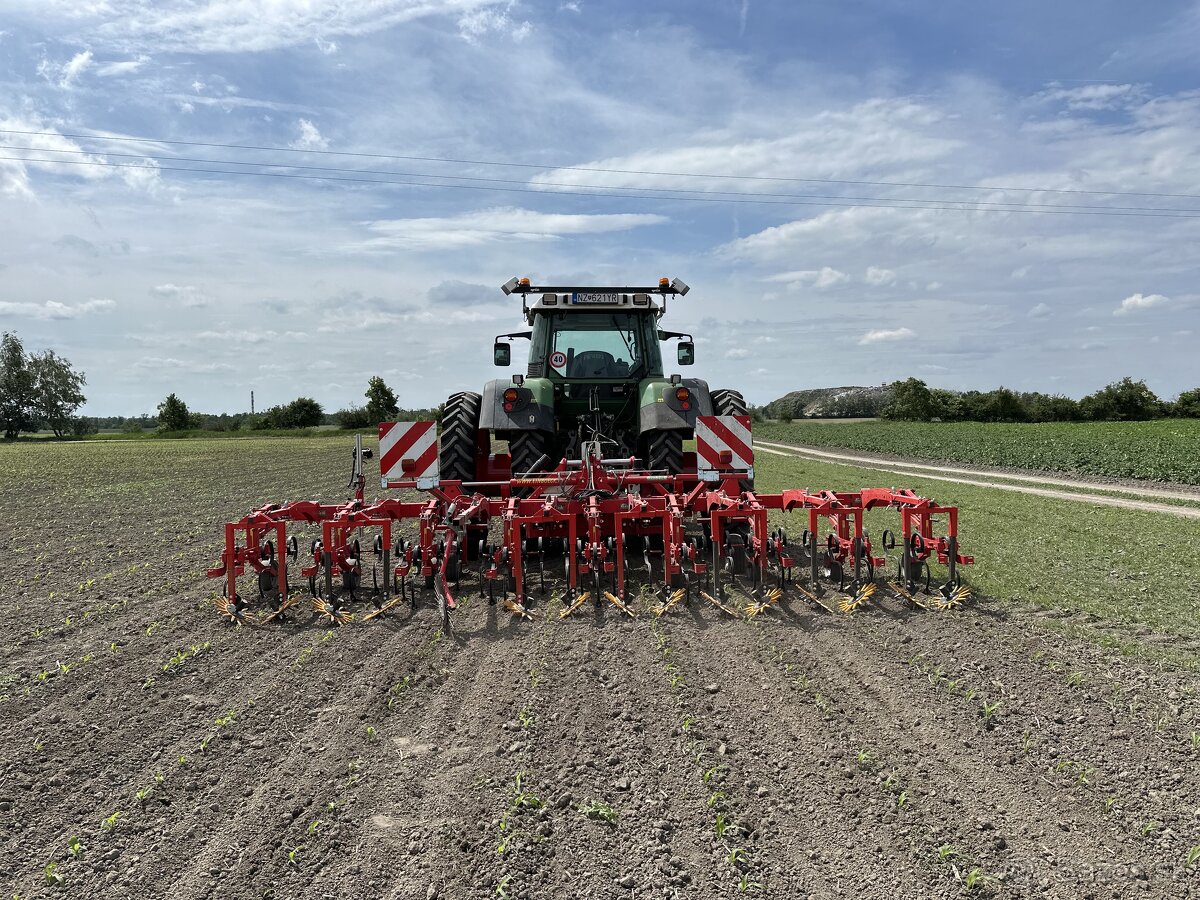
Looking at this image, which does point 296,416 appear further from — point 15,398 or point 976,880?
point 976,880

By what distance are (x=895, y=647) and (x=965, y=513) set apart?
303 inches

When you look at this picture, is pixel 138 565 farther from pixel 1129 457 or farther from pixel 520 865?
pixel 1129 457

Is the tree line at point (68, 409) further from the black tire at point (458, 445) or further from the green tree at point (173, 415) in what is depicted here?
the black tire at point (458, 445)

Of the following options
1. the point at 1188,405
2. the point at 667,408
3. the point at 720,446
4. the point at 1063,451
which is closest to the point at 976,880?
the point at 720,446

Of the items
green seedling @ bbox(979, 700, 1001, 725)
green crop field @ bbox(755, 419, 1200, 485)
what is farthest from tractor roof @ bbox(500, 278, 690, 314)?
green crop field @ bbox(755, 419, 1200, 485)

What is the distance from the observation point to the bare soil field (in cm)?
263

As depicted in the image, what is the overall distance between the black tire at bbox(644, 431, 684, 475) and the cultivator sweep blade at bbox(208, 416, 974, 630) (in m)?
0.60

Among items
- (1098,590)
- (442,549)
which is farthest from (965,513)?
(442,549)

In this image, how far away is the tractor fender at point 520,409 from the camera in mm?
7594

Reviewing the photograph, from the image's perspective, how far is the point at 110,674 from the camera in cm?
455

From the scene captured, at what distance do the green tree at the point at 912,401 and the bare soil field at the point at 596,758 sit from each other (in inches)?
2393

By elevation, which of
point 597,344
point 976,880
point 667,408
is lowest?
point 976,880

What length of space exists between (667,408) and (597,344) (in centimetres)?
148

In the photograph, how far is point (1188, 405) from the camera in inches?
1938
